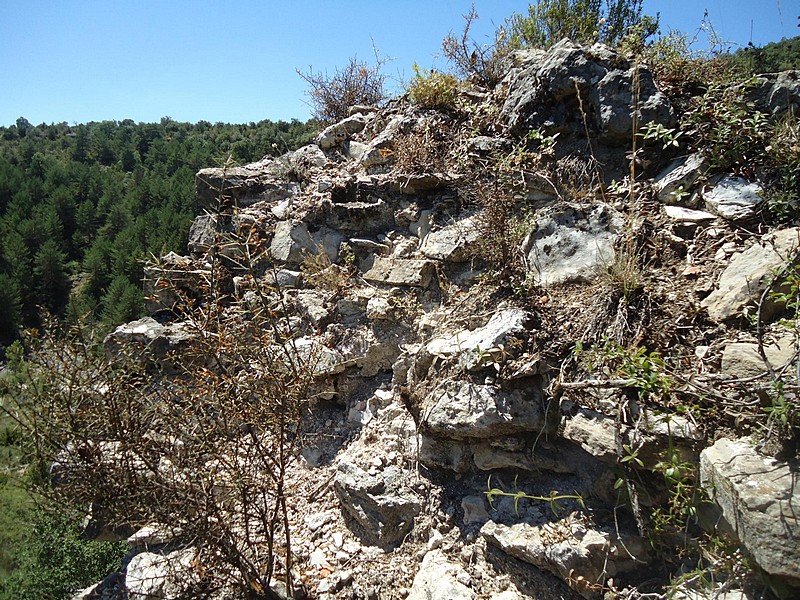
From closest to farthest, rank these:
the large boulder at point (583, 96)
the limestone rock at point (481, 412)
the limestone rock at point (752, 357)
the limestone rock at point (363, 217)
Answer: the limestone rock at point (752, 357) < the limestone rock at point (481, 412) < the large boulder at point (583, 96) < the limestone rock at point (363, 217)

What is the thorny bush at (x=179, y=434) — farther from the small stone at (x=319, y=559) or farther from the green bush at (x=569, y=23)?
the green bush at (x=569, y=23)

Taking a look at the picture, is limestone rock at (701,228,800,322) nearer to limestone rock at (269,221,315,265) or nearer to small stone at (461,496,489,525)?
small stone at (461,496,489,525)

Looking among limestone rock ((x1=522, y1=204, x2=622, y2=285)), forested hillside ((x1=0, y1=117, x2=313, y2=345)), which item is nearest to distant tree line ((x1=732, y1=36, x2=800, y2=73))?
limestone rock ((x1=522, y1=204, x2=622, y2=285))

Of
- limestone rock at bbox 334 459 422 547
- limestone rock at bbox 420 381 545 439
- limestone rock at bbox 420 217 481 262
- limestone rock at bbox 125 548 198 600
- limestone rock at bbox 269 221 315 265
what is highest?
limestone rock at bbox 269 221 315 265

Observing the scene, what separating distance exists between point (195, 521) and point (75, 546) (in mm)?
2718

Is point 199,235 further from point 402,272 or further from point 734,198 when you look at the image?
point 734,198

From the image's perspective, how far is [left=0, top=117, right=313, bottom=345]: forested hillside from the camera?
19.9 m

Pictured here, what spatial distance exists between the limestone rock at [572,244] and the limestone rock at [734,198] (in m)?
0.56

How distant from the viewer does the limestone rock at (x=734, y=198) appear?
107 inches

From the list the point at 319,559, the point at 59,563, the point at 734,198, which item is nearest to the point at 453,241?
the point at 734,198

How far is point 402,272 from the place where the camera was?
12.5 feet

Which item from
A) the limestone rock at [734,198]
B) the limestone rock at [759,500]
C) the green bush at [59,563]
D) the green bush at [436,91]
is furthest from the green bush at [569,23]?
the green bush at [59,563]

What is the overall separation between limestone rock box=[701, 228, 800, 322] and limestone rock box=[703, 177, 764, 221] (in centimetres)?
29

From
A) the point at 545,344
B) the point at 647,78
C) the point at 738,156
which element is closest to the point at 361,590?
the point at 545,344
